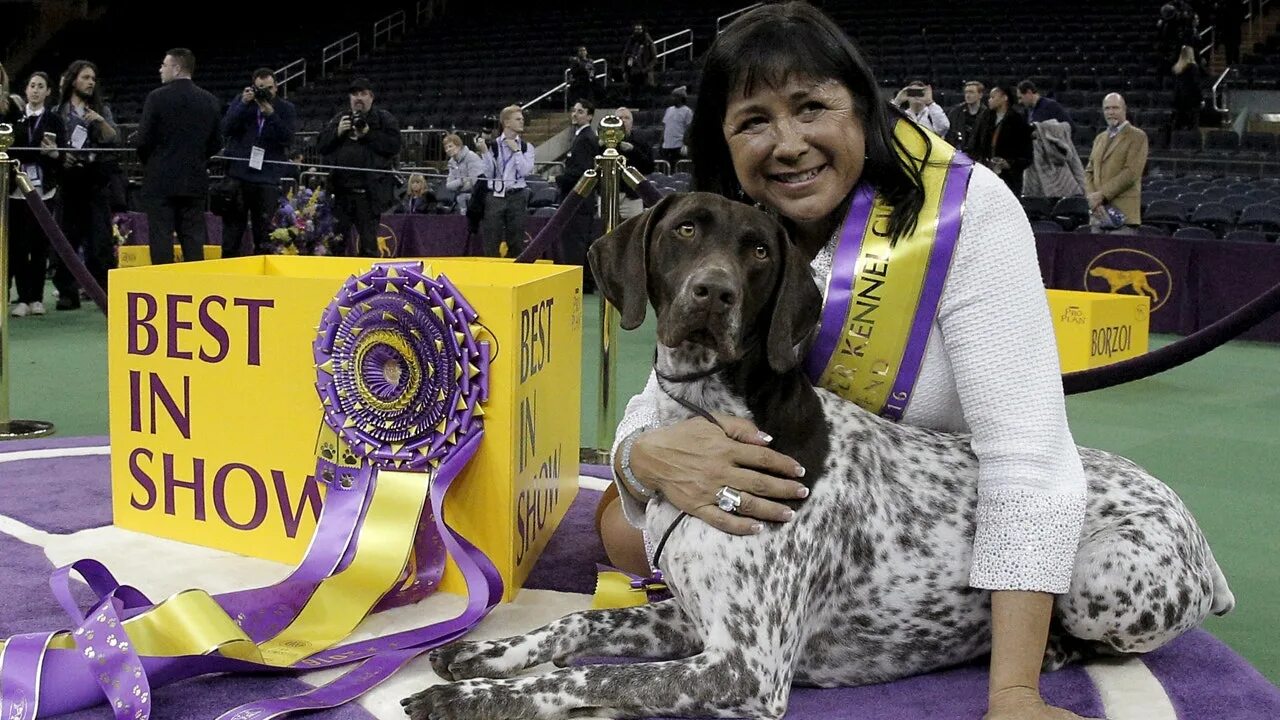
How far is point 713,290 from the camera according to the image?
207 cm

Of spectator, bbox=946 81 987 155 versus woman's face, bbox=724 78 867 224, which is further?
spectator, bbox=946 81 987 155

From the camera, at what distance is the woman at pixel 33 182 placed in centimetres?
819

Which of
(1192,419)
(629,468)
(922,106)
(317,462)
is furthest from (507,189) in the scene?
(629,468)

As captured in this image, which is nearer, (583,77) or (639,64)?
(583,77)

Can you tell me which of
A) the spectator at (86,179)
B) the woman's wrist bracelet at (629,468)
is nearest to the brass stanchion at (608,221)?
the woman's wrist bracelet at (629,468)

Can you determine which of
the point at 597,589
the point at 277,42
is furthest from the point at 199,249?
the point at 277,42

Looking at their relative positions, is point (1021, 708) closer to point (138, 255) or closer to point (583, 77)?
point (138, 255)

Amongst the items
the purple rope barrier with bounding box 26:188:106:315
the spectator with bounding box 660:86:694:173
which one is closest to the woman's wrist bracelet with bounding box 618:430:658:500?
the purple rope barrier with bounding box 26:188:106:315

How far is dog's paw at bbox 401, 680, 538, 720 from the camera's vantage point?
2.17 metres

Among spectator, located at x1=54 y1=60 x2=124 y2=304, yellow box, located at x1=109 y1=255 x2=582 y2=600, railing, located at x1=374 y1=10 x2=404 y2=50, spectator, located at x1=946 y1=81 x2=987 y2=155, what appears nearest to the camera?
yellow box, located at x1=109 y1=255 x2=582 y2=600

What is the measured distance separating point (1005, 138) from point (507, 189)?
4.45 meters

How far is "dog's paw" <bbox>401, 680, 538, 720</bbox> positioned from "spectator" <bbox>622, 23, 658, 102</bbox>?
60.7ft

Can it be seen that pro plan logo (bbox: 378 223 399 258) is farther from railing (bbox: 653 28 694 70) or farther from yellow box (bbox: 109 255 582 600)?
railing (bbox: 653 28 694 70)

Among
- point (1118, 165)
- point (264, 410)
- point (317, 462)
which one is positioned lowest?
point (317, 462)
